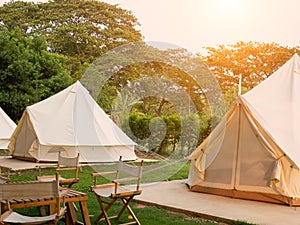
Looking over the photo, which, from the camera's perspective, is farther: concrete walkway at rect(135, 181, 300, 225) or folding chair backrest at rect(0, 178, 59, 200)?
concrete walkway at rect(135, 181, 300, 225)

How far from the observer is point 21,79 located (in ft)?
49.5

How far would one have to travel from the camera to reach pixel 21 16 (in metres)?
22.6

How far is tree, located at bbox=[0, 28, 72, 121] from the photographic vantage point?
1477cm

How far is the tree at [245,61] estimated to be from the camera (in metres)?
20.2

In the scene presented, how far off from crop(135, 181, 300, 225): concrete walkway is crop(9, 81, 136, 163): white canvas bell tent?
13.6 ft

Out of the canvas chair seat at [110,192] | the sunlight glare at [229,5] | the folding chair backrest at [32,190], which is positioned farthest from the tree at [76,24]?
the folding chair backrest at [32,190]

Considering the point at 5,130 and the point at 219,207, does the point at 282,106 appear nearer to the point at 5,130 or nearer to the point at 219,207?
the point at 219,207

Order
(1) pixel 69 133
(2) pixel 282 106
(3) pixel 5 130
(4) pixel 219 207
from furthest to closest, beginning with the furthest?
(3) pixel 5 130, (1) pixel 69 133, (2) pixel 282 106, (4) pixel 219 207

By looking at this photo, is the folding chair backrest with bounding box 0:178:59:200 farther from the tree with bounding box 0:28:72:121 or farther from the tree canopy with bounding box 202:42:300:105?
the tree canopy with bounding box 202:42:300:105

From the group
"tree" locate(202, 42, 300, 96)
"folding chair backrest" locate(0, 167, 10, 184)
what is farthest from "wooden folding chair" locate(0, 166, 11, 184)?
"tree" locate(202, 42, 300, 96)

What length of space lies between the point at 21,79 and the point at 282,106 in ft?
35.3

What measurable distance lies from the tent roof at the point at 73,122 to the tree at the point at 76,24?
977 cm

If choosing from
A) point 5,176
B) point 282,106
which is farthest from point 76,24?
point 282,106

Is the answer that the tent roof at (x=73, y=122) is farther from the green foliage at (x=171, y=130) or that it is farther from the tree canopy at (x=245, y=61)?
the tree canopy at (x=245, y=61)
